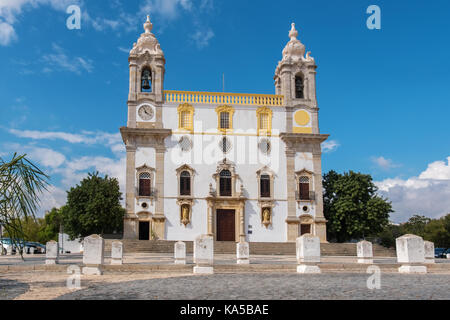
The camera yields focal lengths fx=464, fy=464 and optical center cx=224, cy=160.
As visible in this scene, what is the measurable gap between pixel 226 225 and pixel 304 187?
21.2 feet

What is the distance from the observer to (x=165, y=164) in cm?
3359

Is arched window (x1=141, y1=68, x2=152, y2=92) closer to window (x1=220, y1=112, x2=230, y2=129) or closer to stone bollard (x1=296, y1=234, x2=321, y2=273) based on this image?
window (x1=220, y1=112, x2=230, y2=129)

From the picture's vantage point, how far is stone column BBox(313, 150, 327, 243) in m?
33.5

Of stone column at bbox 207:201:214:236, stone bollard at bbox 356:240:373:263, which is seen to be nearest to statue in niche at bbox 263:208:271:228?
stone column at bbox 207:201:214:236

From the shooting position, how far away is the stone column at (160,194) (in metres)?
32.3

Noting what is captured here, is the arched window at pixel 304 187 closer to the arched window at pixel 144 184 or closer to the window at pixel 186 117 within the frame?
the window at pixel 186 117

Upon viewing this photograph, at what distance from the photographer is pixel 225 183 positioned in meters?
34.0

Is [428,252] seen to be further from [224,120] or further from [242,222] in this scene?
[224,120]

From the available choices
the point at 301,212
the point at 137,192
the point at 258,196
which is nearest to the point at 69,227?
the point at 137,192

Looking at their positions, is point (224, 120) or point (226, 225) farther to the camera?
point (224, 120)

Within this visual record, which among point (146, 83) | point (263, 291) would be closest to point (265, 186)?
point (146, 83)

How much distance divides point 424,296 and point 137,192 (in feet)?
87.3

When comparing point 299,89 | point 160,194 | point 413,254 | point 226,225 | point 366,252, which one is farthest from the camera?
point 299,89
